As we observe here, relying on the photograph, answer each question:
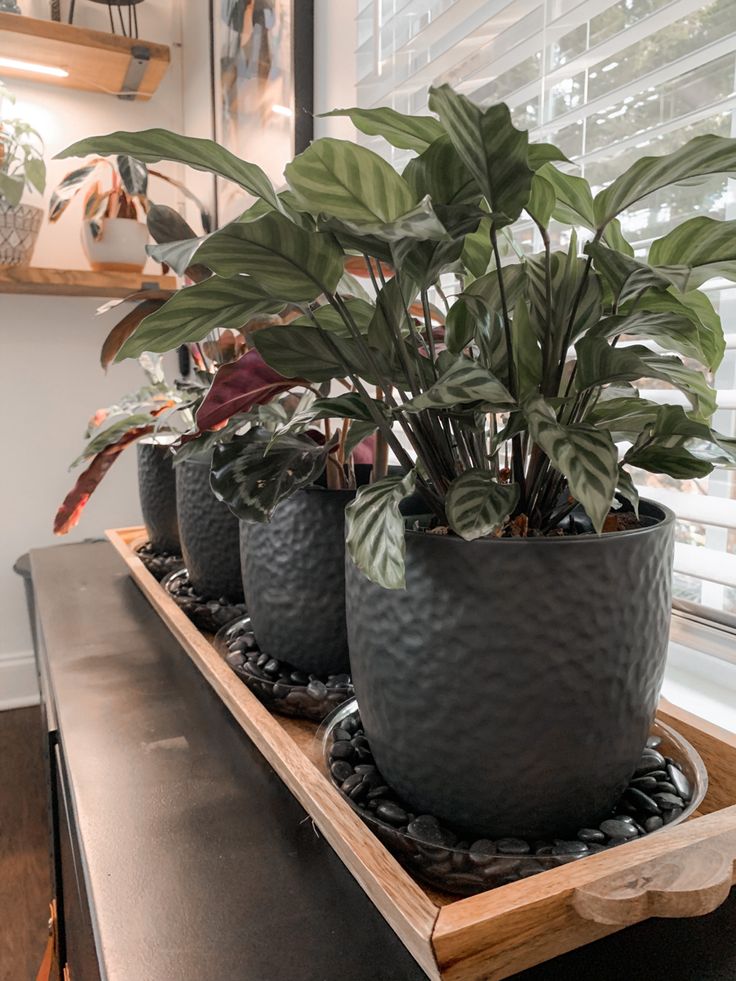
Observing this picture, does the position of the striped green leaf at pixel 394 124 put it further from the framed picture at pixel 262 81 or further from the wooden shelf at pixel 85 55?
the wooden shelf at pixel 85 55

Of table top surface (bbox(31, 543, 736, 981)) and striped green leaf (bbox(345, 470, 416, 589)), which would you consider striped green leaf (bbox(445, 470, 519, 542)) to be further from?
table top surface (bbox(31, 543, 736, 981))

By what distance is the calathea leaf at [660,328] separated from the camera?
41 centimetres

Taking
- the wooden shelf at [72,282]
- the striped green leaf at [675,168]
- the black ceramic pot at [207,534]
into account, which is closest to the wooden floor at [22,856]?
the black ceramic pot at [207,534]

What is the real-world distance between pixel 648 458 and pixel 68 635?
2.81 ft

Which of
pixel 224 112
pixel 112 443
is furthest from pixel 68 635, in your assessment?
pixel 224 112

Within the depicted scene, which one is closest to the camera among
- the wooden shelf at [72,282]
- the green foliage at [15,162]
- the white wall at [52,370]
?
the green foliage at [15,162]

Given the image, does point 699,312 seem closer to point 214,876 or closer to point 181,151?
point 181,151

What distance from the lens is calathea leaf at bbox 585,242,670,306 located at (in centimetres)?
38

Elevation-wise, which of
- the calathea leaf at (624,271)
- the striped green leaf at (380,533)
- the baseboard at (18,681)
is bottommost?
the baseboard at (18,681)

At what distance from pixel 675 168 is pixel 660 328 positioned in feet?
0.29

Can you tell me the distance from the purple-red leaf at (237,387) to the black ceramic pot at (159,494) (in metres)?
0.61

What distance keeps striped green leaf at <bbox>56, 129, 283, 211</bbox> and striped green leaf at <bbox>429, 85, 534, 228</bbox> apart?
10 cm

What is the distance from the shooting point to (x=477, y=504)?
0.41m

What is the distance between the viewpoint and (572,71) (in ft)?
2.91
